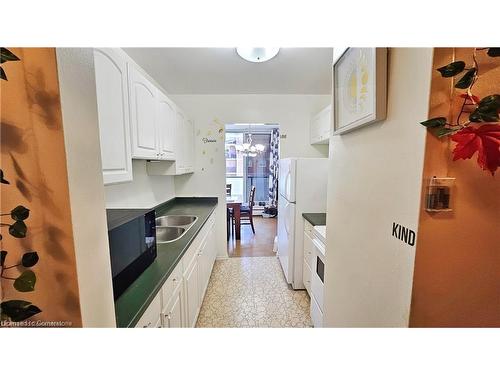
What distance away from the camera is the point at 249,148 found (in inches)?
208

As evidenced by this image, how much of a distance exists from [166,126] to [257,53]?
3.99ft

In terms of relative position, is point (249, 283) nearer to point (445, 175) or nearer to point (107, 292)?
point (107, 292)

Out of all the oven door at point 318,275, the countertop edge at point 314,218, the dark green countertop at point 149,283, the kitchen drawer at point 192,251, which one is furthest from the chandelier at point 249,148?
the oven door at point 318,275

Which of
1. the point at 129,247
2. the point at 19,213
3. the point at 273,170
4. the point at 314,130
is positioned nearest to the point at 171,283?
the point at 129,247

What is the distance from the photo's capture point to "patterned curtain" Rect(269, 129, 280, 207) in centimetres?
564

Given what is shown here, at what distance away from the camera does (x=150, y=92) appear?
165cm

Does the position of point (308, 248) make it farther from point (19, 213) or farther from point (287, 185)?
point (19, 213)

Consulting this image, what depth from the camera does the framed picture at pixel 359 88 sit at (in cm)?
74

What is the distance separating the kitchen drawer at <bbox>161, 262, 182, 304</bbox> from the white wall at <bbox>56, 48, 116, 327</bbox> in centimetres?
54

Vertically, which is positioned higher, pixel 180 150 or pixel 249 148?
pixel 249 148

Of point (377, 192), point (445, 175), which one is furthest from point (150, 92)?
point (445, 175)
